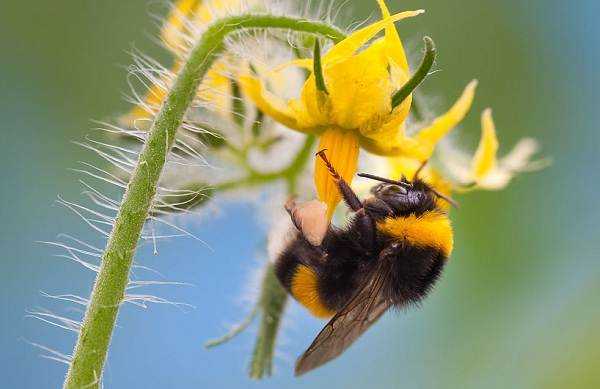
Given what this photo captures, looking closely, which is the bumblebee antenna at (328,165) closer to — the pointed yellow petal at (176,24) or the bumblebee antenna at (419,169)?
the bumblebee antenna at (419,169)

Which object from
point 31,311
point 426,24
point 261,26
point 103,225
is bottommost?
point 31,311

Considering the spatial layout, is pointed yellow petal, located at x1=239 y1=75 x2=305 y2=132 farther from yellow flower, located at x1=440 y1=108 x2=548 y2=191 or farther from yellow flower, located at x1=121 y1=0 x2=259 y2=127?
yellow flower, located at x1=440 y1=108 x2=548 y2=191

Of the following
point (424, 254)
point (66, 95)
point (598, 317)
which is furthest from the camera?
point (66, 95)

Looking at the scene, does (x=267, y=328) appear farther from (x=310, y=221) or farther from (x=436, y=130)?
(x=436, y=130)

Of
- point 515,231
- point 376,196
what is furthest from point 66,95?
point 376,196

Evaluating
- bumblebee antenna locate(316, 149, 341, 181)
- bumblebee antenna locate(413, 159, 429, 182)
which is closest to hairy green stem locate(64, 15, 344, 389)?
bumblebee antenna locate(316, 149, 341, 181)

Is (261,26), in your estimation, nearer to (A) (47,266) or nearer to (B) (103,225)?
(B) (103,225)

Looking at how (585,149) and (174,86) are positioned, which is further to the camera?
(585,149)
